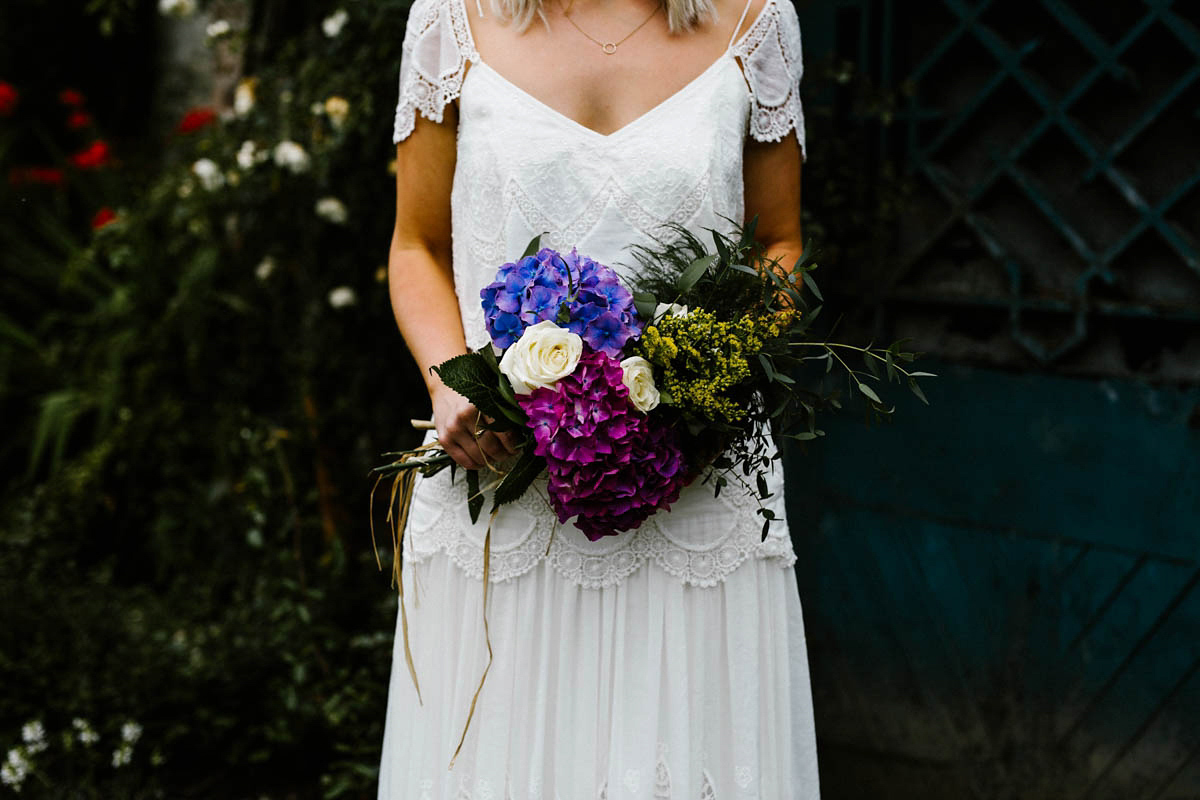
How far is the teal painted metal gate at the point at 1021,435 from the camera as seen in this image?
2.85m

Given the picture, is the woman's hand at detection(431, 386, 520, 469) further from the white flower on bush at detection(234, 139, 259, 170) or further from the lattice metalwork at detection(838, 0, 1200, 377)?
the white flower on bush at detection(234, 139, 259, 170)

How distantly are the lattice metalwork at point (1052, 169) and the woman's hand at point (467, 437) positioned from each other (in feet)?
6.38

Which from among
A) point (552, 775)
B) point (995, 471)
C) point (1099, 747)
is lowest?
point (552, 775)

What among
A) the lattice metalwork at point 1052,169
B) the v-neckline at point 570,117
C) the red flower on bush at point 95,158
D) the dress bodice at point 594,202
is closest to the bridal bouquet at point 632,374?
the dress bodice at point 594,202

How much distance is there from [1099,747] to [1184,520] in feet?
2.27

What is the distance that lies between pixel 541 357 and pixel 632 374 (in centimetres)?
13

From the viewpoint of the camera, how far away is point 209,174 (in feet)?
12.4

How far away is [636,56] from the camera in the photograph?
187 cm

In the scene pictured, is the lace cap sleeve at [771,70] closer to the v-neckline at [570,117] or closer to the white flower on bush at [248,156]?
the v-neckline at [570,117]


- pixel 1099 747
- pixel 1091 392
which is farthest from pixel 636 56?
pixel 1099 747

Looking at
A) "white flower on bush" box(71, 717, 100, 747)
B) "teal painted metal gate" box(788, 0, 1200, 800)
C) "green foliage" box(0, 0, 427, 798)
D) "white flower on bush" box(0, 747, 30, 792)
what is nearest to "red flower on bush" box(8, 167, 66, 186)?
"green foliage" box(0, 0, 427, 798)

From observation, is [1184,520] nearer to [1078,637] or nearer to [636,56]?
[1078,637]

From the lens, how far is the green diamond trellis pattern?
2801 mm

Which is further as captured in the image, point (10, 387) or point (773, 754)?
point (10, 387)
